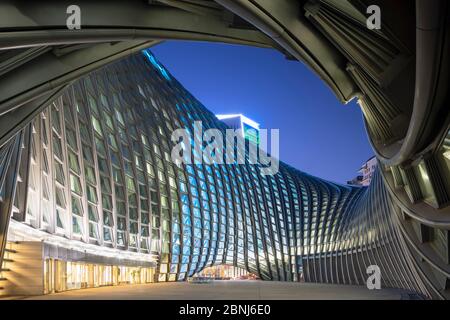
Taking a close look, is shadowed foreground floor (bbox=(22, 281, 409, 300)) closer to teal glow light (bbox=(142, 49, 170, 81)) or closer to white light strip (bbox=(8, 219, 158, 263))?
white light strip (bbox=(8, 219, 158, 263))

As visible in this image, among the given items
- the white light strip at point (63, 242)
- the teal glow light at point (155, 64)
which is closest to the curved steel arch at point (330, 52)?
the white light strip at point (63, 242)

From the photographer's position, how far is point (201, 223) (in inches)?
2339

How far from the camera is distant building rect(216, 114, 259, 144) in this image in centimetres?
16162

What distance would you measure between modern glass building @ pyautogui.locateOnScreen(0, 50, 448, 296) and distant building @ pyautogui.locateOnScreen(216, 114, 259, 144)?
76799 mm

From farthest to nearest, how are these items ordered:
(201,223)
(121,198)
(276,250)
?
(276,250), (201,223), (121,198)

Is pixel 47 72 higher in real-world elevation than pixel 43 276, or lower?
higher

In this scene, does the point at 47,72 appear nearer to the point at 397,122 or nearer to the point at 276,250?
the point at 397,122

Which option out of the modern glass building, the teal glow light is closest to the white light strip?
the modern glass building

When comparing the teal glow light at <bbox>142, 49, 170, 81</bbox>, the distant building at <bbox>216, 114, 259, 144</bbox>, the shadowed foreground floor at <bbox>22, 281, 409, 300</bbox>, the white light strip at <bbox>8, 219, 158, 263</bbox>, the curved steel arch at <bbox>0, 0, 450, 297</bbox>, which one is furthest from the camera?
the distant building at <bbox>216, 114, 259, 144</bbox>

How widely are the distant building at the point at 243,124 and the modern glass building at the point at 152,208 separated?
7680cm

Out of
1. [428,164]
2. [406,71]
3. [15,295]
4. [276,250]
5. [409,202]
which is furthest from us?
[276,250]

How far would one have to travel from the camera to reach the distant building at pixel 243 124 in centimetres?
16162
